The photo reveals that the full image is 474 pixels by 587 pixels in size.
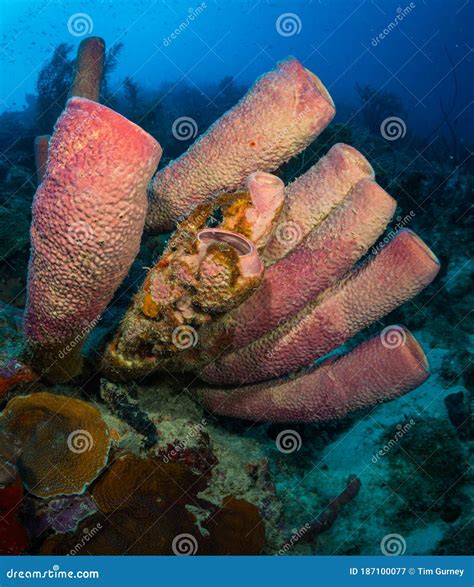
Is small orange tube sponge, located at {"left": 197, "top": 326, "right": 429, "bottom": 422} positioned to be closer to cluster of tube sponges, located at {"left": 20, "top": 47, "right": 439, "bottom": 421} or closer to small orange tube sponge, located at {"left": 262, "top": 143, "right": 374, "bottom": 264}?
cluster of tube sponges, located at {"left": 20, "top": 47, "right": 439, "bottom": 421}

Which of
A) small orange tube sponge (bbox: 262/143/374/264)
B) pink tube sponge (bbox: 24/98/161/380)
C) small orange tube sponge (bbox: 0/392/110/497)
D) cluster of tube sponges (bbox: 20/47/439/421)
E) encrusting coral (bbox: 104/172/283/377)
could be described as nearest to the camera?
pink tube sponge (bbox: 24/98/161/380)

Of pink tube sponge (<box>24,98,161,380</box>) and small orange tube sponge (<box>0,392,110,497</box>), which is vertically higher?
pink tube sponge (<box>24,98,161,380</box>)

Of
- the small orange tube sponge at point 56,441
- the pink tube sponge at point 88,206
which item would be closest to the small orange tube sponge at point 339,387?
the small orange tube sponge at point 56,441

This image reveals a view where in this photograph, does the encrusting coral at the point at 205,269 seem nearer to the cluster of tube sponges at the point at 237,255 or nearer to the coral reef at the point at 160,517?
the cluster of tube sponges at the point at 237,255

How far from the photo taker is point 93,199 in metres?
1.62

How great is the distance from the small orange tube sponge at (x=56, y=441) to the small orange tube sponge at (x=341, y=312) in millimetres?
838

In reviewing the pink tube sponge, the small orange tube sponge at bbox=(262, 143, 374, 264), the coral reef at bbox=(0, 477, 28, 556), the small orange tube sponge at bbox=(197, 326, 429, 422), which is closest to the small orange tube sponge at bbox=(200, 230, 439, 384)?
the small orange tube sponge at bbox=(197, 326, 429, 422)

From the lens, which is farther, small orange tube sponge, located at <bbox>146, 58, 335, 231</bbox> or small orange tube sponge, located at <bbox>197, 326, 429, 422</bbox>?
small orange tube sponge, located at <bbox>197, 326, 429, 422</bbox>

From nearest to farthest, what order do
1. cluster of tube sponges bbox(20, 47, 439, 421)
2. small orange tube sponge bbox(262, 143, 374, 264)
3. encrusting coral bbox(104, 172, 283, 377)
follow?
cluster of tube sponges bbox(20, 47, 439, 421) → encrusting coral bbox(104, 172, 283, 377) → small orange tube sponge bbox(262, 143, 374, 264)

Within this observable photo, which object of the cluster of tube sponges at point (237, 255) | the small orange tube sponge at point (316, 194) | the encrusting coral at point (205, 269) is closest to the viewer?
the cluster of tube sponges at point (237, 255)

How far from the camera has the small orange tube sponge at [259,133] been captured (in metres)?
1.96

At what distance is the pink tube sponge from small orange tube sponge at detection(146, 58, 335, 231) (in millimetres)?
487

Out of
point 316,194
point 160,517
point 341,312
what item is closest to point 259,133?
point 316,194

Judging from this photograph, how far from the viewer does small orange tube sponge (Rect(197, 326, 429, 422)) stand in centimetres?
240
